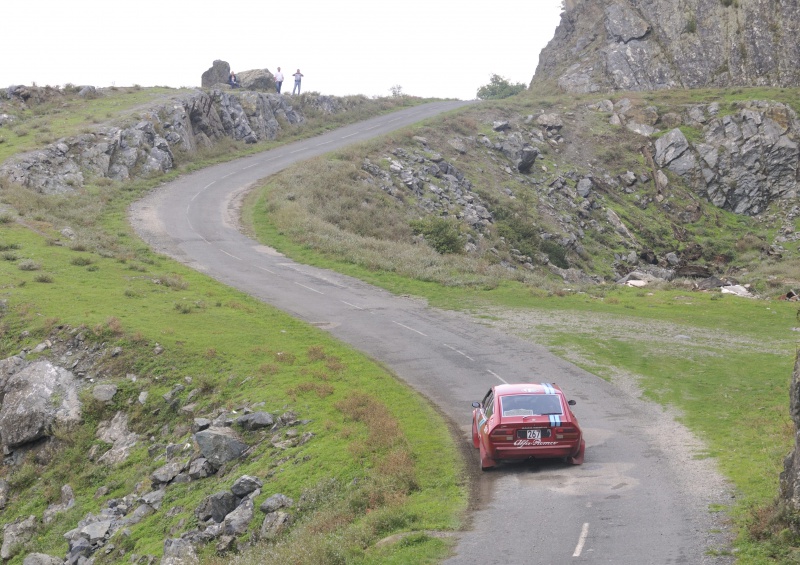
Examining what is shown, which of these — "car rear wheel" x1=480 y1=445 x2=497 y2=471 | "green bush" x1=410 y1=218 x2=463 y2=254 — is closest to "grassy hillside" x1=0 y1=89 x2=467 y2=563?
"car rear wheel" x1=480 y1=445 x2=497 y2=471

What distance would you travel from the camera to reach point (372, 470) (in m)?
17.0

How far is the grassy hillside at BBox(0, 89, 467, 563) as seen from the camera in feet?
50.6

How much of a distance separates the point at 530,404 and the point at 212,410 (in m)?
9.89

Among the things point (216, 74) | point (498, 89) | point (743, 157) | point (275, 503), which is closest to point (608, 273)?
point (743, 157)

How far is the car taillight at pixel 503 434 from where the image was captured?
16.5 meters

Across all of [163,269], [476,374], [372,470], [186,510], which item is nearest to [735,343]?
[476,374]

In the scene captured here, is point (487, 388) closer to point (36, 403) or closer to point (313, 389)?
point (313, 389)

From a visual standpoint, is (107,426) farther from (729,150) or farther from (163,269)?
(729,150)

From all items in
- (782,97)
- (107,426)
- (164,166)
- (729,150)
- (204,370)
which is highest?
(782,97)

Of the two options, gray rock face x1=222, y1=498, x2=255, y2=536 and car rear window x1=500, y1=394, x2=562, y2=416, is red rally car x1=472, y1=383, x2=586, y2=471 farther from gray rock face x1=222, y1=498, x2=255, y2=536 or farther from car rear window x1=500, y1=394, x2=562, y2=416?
gray rock face x1=222, y1=498, x2=255, y2=536

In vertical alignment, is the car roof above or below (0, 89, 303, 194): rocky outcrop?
below

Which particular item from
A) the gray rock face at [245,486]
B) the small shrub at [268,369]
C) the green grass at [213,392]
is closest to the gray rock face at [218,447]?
the green grass at [213,392]

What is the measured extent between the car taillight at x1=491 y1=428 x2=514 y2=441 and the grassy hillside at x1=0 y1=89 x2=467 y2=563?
1.21m

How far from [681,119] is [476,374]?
186 feet
